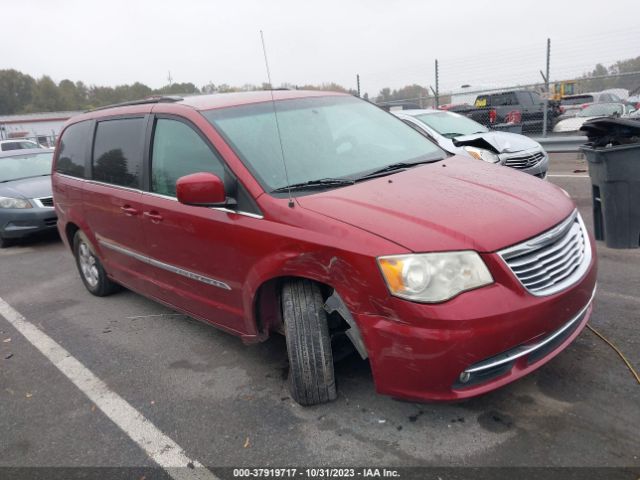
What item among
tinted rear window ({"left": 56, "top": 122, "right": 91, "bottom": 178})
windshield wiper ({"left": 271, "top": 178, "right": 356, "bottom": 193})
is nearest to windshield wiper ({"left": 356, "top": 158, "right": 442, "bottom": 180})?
windshield wiper ({"left": 271, "top": 178, "right": 356, "bottom": 193})

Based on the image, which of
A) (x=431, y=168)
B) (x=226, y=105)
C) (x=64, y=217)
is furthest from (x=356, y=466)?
(x=64, y=217)

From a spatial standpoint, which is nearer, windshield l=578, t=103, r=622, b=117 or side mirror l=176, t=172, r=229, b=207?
side mirror l=176, t=172, r=229, b=207

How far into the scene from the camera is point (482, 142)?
24.2 feet

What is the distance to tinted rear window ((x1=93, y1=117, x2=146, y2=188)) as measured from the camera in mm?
3916

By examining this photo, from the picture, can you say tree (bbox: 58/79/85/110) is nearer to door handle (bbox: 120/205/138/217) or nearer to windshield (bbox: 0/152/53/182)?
windshield (bbox: 0/152/53/182)

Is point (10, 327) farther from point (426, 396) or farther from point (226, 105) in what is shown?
point (426, 396)

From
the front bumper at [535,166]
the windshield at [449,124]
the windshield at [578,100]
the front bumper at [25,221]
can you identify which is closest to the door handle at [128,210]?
the front bumper at [25,221]

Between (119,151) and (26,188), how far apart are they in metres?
4.75

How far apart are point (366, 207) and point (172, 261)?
1631 mm

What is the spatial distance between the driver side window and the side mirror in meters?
0.16

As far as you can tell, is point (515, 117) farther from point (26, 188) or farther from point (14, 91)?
point (14, 91)

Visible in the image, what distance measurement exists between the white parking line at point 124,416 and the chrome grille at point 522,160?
20.2ft

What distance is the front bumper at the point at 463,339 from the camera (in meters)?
2.30

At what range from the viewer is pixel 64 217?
5.21 m
